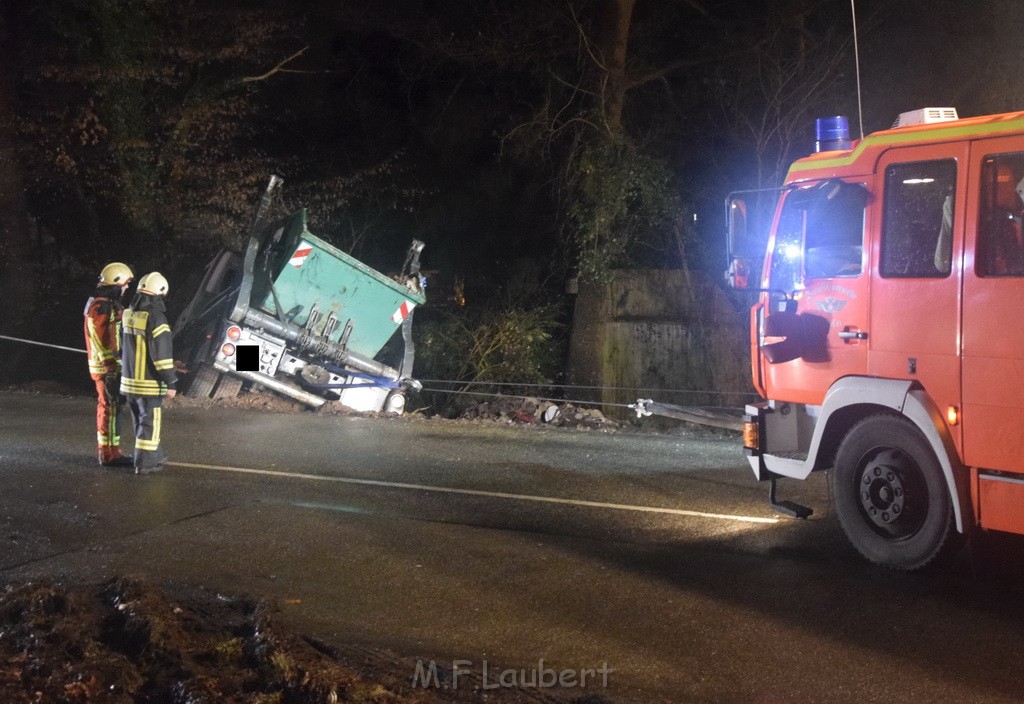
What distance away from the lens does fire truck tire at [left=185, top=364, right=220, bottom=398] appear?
1259 cm

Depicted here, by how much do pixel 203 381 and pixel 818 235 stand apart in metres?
8.37

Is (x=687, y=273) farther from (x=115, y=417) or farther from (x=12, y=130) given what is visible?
(x=12, y=130)

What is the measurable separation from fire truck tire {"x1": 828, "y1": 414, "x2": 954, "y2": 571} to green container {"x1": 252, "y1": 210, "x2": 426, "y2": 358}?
7.38 m

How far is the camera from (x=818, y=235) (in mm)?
6484

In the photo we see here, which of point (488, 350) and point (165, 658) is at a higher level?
point (488, 350)

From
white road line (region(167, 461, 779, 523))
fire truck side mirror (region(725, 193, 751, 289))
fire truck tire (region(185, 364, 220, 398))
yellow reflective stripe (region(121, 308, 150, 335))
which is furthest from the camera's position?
fire truck tire (region(185, 364, 220, 398))

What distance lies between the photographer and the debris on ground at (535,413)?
13172 millimetres

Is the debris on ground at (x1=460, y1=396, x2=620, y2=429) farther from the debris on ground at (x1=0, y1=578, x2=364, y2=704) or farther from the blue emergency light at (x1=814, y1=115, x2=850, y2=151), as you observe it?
the debris on ground at (x1=0, y1=578, x2=364, y2=704)

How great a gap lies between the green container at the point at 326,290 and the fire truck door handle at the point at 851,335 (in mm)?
7245

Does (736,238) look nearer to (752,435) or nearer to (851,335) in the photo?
(851,335)

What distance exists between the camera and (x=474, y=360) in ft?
48.8
